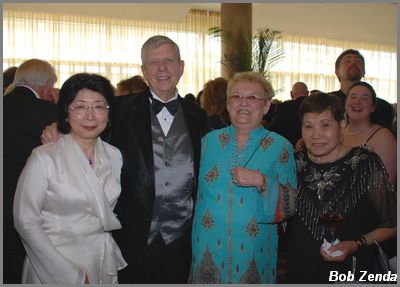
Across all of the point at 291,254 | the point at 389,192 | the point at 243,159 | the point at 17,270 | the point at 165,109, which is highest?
the point at 165,109

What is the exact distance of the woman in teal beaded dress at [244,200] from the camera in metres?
2.43

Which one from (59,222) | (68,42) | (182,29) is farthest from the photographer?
(182,29)

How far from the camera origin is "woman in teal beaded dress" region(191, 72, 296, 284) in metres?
2.43

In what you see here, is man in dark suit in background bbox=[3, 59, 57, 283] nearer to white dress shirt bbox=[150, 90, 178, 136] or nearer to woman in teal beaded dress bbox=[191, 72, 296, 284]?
white dress shirt bbox=[150, 90, 178, 136]

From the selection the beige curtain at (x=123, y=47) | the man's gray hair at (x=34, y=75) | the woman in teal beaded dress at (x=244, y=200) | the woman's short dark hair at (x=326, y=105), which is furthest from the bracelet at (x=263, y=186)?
the beige curtain at (x=123, y=47)

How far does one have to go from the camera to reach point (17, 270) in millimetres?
3027

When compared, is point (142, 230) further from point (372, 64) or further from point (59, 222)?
point (372, 64)

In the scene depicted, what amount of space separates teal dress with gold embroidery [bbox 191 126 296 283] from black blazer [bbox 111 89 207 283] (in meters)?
0.22

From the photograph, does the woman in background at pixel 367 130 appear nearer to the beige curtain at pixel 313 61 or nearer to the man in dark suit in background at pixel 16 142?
the man in dark suit in background at pixel 16 142

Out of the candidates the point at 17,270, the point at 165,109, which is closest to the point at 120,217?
the point at 165,109

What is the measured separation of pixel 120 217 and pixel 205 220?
1.65ft

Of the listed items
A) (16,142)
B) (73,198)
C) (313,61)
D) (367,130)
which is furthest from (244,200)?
(313,61)

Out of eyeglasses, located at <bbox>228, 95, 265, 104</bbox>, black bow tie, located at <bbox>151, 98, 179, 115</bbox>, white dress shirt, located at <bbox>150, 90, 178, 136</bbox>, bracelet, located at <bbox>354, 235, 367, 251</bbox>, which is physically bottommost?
bracelet, located at <bbox>354, 235, 367, 251</bbox>

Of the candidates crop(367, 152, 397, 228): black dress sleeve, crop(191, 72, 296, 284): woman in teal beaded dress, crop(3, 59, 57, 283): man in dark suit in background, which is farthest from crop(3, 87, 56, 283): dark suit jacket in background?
crop(367, 152, 397, 228): black dress sleeve
